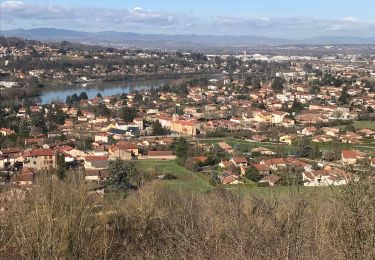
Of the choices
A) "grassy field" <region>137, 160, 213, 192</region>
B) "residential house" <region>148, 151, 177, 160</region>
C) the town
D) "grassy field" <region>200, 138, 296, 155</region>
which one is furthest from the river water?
"grassy field" <region>137, 160, 213, 192</region>

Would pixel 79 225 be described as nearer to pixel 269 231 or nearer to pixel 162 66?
pixel 269 231

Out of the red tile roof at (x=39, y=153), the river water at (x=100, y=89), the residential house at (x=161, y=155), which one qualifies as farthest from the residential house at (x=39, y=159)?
the river water at (x=100, y=89)

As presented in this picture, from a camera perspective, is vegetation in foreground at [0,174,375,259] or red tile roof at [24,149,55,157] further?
red tile roof at [24,149,55,157]

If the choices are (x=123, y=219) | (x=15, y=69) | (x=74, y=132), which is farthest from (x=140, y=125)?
(x=15, y=69)

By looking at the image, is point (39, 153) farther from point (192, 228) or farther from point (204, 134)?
point (192, 228)

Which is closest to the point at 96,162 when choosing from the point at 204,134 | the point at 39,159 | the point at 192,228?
the point at 39,159

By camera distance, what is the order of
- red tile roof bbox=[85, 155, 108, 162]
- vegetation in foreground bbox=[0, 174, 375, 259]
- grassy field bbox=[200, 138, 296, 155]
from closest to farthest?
vegetation in foreground bbox=[0, 174, 375, 259] → red tile roof bbox=[85, 155, 108, 162] → grassy field bbox=[200, 138, 296, 155]

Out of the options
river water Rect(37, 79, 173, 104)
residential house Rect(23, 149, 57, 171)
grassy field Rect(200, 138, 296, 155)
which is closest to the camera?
residential house Rect(23, 149, 57, 171)

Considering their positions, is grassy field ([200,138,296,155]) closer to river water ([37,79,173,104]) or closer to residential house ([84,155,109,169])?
residential house ([84,155,109,169])
